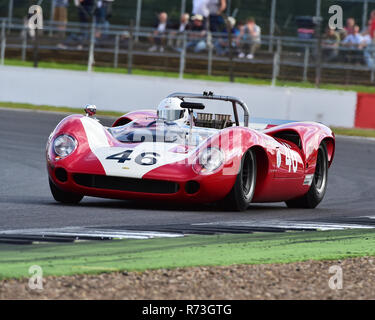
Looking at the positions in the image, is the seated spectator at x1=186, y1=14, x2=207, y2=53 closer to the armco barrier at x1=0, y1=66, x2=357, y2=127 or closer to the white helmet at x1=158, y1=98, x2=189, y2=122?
the armco barrier at x1=0, y1=66, x2=357, y2=127

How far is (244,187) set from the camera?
28.0 ft

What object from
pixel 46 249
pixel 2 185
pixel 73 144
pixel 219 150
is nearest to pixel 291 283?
pixel 46 249

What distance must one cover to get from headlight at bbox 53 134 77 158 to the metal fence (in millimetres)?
12356

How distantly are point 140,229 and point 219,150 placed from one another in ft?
4.78

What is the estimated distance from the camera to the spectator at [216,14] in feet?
73.9

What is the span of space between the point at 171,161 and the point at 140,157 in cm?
25

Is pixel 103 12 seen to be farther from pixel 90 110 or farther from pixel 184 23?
pixel 90 110

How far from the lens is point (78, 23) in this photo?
76.0 ft

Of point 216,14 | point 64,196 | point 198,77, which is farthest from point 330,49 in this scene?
point 64,196

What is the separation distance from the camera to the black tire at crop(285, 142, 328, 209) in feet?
32.3

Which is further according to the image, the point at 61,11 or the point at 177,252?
the point at 61,11

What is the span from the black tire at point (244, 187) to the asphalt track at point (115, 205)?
0.09m

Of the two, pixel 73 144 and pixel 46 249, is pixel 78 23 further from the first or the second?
pixel 46 249

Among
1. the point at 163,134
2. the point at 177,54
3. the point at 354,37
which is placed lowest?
the point at 163,134
